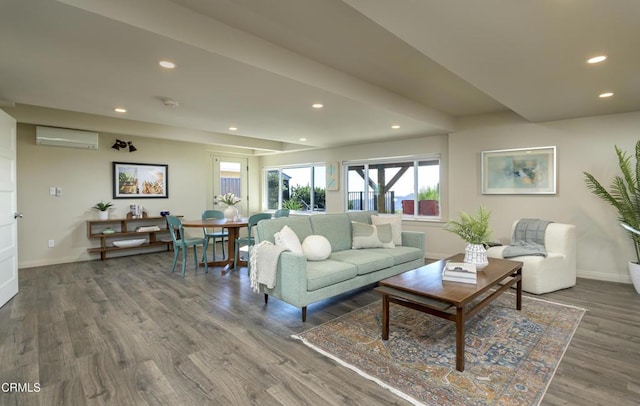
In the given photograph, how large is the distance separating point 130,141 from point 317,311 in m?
5.30

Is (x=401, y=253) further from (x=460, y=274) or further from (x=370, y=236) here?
(x=460, y=274)

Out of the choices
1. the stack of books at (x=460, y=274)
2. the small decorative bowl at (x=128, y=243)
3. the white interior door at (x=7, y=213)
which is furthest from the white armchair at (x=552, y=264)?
the small decorative bowl at (x=128, y=243)

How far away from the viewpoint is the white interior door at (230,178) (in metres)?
7.78

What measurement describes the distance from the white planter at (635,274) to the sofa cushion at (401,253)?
2.40 meters

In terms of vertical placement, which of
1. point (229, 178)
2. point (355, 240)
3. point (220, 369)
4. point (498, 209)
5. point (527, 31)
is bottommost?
point (220, 369)

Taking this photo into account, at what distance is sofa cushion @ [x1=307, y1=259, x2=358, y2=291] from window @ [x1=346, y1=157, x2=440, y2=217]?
311 centimetres

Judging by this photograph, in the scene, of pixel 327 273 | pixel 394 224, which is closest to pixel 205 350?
pixel 327 273

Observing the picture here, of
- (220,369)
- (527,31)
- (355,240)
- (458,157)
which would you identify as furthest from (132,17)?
(458,157)

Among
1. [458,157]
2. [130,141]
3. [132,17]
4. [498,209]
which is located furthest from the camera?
[130,141]

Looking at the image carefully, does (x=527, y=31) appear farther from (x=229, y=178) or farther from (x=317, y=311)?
(x=229, y=178)

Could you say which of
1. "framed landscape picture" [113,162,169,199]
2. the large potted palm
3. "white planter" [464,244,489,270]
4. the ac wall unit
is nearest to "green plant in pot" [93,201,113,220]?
"framed landscape picture" [113,162,169,199]

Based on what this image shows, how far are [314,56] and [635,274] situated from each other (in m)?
4.45

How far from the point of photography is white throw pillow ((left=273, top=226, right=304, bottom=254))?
10.6ft

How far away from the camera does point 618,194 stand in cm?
405
